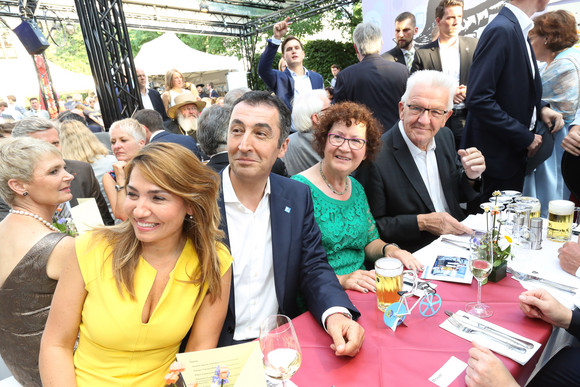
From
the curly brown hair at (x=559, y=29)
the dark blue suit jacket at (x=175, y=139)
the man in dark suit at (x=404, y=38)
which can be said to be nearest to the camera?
the curly brown hair at (x=559, y=29)

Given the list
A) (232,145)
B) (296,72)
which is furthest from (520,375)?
(296,72)

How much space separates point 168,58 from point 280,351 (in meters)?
12.1

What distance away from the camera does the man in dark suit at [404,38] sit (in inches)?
172

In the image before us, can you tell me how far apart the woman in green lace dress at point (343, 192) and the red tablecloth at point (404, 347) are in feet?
1.89

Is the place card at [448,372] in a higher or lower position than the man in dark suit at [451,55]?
lower

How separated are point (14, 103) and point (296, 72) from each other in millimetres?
12614

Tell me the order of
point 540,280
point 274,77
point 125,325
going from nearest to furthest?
point 125,325
point 540,280
point 274,77

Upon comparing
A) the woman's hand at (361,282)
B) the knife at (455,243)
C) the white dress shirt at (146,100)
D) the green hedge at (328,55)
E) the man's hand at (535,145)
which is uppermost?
the green hedge at (328,55)

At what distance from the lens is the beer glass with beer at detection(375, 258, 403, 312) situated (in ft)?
4.68

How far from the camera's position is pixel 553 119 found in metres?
3.24

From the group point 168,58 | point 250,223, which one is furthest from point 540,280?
point 168,58

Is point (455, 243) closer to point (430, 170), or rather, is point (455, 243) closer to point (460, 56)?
point (430, 170)

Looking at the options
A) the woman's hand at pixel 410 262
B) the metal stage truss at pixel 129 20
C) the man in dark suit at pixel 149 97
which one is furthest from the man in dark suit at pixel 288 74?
the woman's hand at pixel 410 262

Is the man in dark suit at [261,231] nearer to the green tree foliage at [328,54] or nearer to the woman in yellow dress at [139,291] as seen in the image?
the woman in yellow dress at [139,291]
